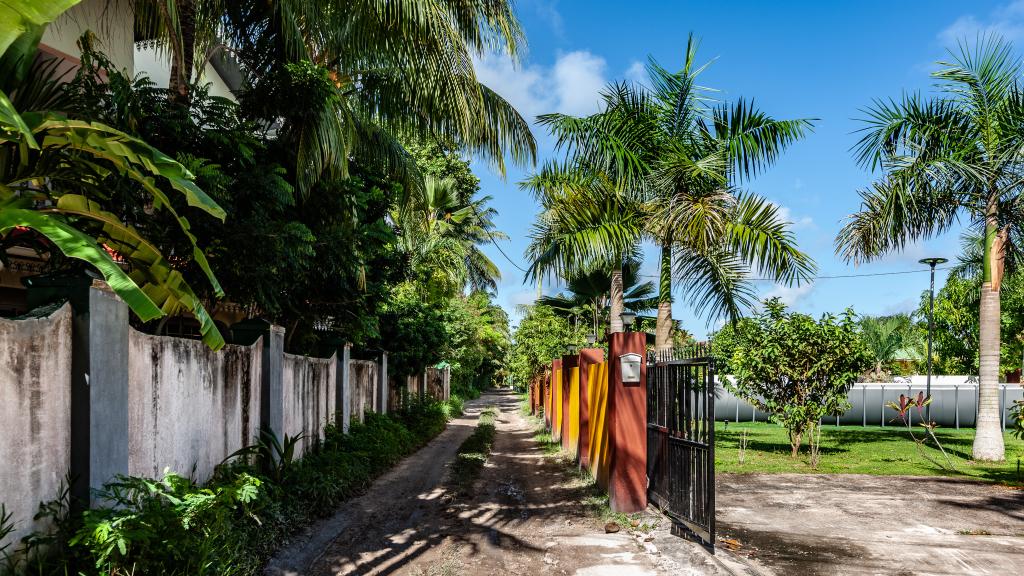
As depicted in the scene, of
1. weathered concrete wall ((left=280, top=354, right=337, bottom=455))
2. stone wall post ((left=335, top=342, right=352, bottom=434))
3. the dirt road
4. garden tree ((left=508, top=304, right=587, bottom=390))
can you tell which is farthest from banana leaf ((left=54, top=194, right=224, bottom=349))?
garden tree ((left=508, top=304, right=587, bottom=390))

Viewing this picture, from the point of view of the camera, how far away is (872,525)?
7.52 metres

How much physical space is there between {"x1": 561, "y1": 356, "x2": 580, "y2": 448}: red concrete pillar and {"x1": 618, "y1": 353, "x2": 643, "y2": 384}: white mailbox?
6.37m

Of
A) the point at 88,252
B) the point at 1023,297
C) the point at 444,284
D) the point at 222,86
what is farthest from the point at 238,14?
the point at 1023,297

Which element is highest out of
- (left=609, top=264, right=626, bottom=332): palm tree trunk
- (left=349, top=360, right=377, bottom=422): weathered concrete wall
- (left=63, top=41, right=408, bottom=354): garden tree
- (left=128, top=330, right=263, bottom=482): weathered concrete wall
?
(left=63, top=41, right=408, bottom=354): garden tree

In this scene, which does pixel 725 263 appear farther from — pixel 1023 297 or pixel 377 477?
pixel 1023 297

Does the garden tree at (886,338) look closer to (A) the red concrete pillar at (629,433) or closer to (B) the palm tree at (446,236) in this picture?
(B) the palm tree at (446,236)

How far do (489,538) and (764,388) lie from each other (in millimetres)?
7614

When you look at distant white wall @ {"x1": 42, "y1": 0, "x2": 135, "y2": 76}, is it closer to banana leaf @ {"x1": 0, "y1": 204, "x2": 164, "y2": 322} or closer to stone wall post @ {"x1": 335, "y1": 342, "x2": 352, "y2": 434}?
stone wall post @ {"x1": 335, "y1": 342, "x2": 352, "y2": 434}

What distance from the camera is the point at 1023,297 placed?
1014 inches

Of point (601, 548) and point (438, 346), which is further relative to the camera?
point (438, 346)

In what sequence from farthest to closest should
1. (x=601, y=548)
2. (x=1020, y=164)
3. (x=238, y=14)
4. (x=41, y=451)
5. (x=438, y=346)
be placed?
(x=438, y=346), (x=1020, y=164), (x=238, y=14), (x=601, y=548), (x=41, y=451)

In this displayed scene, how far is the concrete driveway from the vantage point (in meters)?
6.04

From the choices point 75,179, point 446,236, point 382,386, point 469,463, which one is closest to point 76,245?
point 75,179

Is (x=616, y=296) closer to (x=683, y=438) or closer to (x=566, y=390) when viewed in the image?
(x=566, y=390)
